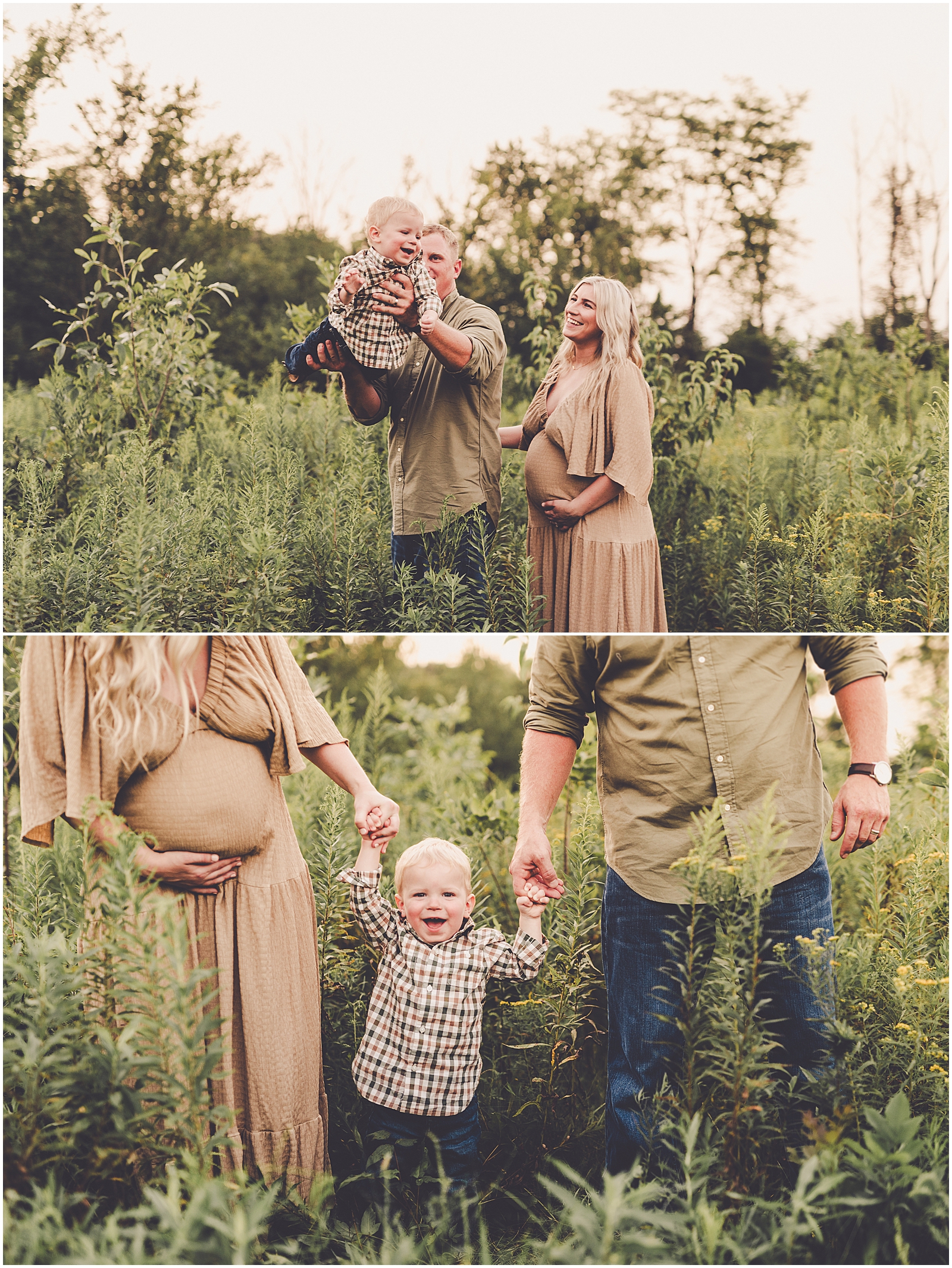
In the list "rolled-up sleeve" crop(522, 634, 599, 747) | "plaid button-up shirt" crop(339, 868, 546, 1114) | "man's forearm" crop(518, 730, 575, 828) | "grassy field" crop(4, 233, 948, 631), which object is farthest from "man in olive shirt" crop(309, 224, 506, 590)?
"plaid button-up shirt" crop(339, 868, 546, 1114)

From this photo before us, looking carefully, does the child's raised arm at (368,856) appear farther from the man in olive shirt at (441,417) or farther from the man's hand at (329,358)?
the man's hand at (329,358)

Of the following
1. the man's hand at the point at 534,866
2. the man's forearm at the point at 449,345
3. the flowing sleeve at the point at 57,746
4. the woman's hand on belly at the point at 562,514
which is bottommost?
the man's hand at the point at 534,866

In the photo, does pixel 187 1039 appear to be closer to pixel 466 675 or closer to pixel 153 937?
pixel 153 937

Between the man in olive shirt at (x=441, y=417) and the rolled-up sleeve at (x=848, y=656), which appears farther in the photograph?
the man in olive shirt at (x=441, y=417)

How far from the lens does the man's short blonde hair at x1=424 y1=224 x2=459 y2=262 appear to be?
10.7 ft

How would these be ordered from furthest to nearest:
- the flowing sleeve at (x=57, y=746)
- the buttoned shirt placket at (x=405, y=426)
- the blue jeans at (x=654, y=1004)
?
the buttoned shirt placket at (x=405, y=426) → the blue jeans at (x=654, y=1004) → the flowing sleeve at (x=57, y=746)

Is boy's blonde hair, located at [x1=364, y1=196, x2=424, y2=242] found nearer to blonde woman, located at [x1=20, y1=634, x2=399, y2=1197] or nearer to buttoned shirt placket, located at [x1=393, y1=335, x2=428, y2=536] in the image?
buttoned shirt placket, located at [x1=393, y1=335, x2=428, y2=536]

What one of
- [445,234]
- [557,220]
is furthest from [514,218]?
[445,234]

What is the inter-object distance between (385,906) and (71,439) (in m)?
3.19

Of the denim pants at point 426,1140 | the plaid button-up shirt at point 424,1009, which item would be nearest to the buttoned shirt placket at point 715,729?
the plaid button-up shirt at point 424,1009

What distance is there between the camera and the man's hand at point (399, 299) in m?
3.06

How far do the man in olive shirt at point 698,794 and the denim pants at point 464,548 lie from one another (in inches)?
35.0

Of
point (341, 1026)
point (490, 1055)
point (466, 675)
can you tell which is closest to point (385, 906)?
point (341, 1026)

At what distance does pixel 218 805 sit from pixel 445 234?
220 centimetres
